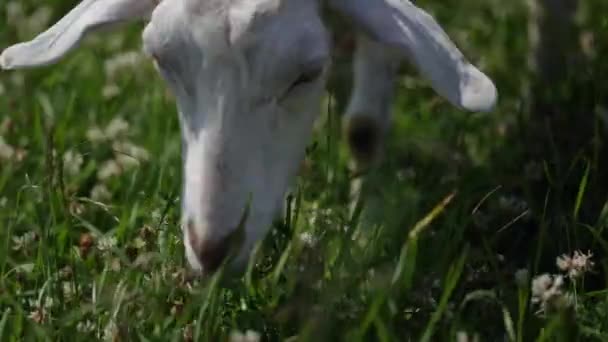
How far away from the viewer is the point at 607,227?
4223mm

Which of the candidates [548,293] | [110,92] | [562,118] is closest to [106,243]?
[548,293]

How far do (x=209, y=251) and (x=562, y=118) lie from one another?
222cm

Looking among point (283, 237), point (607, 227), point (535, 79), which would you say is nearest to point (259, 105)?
point (283, 237)

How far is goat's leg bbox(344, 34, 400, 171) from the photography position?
203 inches

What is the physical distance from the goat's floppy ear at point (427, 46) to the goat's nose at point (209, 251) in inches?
28.3

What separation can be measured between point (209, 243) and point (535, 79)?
8.92 ft

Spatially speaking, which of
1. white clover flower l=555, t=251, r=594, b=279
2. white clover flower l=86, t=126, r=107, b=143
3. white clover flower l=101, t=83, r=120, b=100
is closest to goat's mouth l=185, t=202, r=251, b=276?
white clover flower l=555, t=251, r=594, b=279

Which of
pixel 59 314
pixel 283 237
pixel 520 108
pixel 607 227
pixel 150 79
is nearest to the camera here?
pixel 59 314

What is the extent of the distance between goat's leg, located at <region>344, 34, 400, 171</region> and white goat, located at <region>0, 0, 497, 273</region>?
1.25m

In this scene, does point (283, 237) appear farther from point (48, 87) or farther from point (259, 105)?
point (48, 87)

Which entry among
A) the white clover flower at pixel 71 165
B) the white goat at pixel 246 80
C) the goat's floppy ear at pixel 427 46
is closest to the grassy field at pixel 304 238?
the white clover flower at pixel 71 165

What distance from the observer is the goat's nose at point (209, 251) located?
3363 millimetres

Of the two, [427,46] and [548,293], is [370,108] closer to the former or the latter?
[427,46]

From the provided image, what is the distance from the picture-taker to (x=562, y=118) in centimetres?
522
